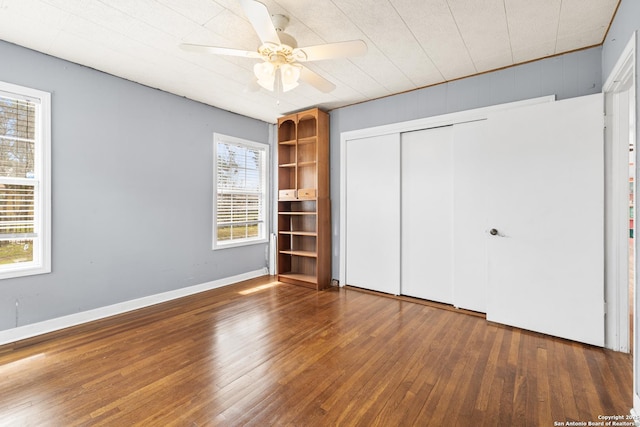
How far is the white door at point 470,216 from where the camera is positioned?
10.2 ft

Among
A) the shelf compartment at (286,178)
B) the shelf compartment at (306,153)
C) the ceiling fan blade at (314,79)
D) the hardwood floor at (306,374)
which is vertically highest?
A: the ceiling fan blade at (314,79)

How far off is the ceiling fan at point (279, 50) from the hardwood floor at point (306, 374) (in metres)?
2.19

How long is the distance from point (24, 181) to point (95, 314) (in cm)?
145

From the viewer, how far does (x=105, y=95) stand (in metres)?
3.08

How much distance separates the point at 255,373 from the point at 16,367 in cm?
179

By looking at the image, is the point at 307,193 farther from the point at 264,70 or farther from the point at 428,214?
the point at 264,70

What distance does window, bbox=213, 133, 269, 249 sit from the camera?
14.1ft

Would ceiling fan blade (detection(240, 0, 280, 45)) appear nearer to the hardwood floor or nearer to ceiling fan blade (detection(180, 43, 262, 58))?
ceiling fan blade (detection(180, 43, 262, 58))

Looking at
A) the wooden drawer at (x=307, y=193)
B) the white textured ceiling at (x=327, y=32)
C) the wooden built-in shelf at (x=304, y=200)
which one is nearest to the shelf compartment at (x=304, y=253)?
the wooden built-in shelf at (x=304, y=200)

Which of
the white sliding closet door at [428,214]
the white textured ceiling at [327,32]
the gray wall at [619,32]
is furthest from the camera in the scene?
the white sliding closet door at [428,214]

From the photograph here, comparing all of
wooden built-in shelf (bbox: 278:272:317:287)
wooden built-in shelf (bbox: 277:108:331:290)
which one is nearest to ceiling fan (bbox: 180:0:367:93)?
wooden built-in shelf (bbox: 277:108:331:290)

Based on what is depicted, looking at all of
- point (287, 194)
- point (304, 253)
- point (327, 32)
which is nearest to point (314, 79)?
point (327, 32)

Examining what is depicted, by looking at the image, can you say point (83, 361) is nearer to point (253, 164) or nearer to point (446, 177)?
point (253, 164)

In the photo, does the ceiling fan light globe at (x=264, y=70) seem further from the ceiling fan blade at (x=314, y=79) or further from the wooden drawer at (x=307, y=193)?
the wooden drawer at (x=307, y=193)
